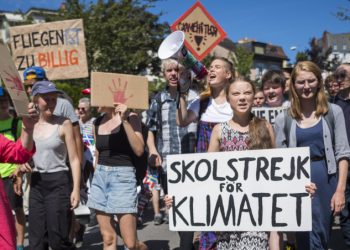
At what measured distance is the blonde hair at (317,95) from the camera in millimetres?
3361

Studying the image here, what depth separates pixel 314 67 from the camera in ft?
11.2

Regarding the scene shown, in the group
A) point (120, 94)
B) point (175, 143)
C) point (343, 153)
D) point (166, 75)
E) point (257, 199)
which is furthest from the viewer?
point (175, 143)

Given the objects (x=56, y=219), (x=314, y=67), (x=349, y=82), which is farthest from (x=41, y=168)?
(x=349, y=82)

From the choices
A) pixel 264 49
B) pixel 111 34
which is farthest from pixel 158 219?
pixel 264 49

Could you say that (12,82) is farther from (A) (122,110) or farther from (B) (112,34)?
(B) (112,34)

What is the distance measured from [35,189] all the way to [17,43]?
2.84m

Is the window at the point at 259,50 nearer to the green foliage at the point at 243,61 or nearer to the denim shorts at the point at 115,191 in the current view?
the green foliage at the point at 243,61

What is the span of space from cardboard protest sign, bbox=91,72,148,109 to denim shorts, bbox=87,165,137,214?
0.58m

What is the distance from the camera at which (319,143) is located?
10.8ft

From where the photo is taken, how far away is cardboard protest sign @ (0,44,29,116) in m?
2.45

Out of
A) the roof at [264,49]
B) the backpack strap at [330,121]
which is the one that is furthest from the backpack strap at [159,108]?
the roof at [264,49]

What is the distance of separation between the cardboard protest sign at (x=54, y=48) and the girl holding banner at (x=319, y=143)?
10.5 ft

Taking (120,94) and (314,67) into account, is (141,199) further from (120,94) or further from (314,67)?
(314,67)

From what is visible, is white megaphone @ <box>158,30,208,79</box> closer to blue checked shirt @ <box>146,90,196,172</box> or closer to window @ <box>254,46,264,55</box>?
blue checked shirt @ <box>146,90,196,172</box>
